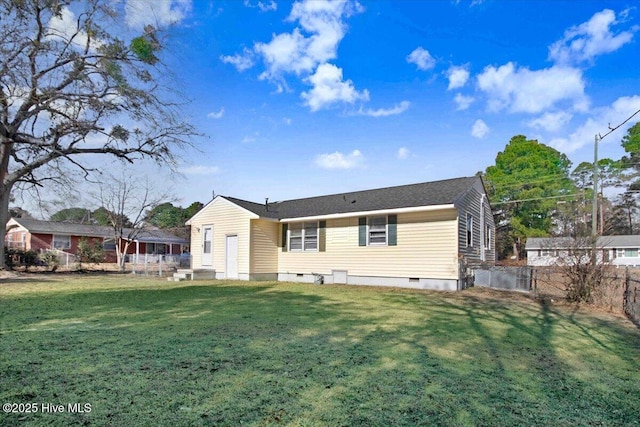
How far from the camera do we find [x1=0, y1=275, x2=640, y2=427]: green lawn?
9.20 feet

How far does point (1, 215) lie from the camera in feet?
50.0

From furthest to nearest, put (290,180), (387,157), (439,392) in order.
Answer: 1. (290,180)
2. (387,157)
3. (439,392)

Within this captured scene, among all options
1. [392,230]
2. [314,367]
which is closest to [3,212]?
[392,230]

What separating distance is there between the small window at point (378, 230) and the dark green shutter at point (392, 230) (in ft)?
0.61

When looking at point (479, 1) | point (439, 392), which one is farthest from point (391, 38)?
point (439, 392)

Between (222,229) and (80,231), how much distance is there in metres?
23.3

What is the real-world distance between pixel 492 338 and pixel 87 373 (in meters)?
5.36

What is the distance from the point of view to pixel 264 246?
15.9 meters

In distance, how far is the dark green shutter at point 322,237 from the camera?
49.2ft

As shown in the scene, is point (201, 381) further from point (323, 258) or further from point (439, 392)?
point (323, 258)

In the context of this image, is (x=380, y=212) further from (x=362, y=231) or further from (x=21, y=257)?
(x=21, y=257)

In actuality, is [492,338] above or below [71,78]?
below

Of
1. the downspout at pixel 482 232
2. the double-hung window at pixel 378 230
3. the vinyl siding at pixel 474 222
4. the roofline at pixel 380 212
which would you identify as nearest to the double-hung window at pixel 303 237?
the roofline at pixel 380 212

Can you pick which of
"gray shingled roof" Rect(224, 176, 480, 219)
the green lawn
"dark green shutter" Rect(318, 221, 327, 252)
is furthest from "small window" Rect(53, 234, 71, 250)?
the green lawn
